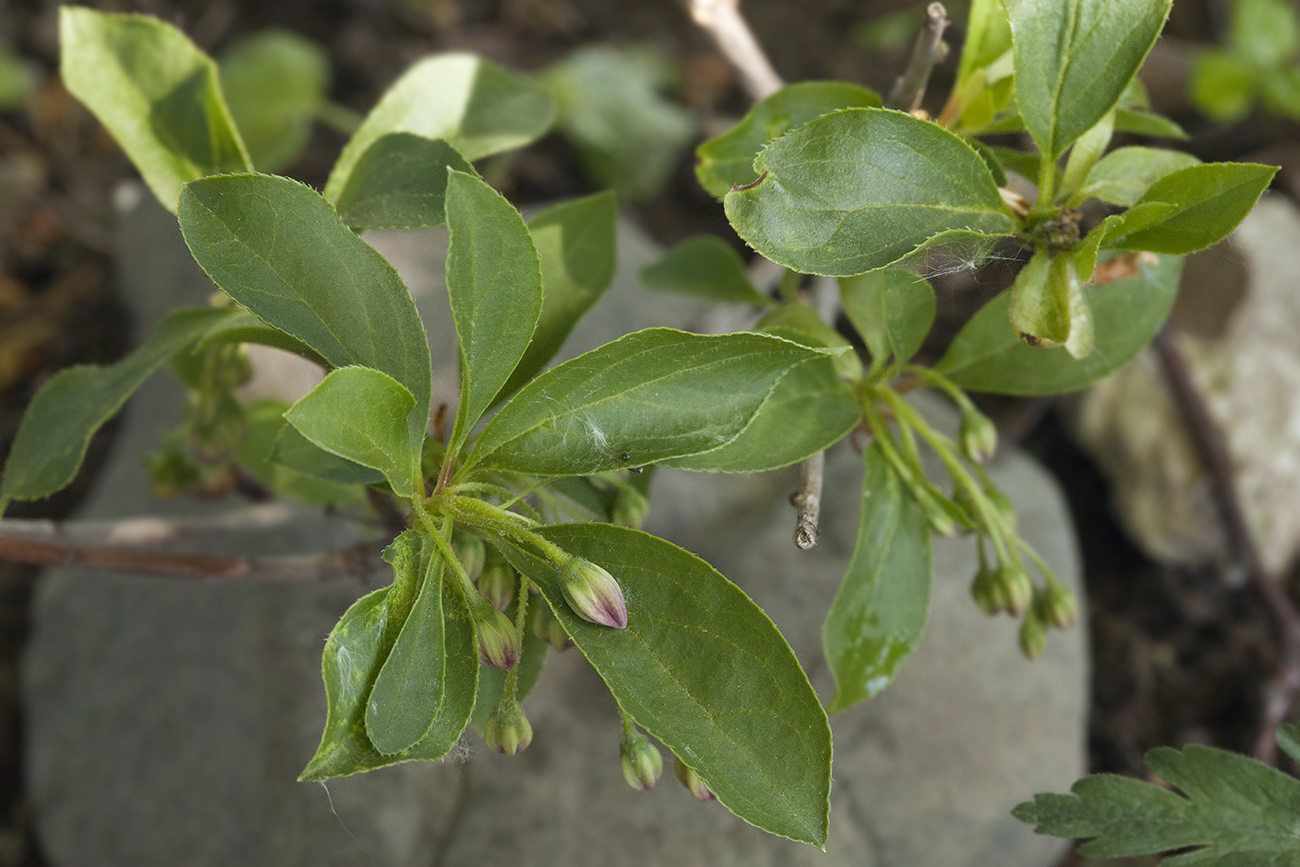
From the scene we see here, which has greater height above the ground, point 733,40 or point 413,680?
Answer: point 733,40

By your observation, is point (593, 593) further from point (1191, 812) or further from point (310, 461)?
point (1191, 812)

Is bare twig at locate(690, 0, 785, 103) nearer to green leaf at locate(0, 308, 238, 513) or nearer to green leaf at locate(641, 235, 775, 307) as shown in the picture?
green leaf at locate(641, 235, 775, 307)

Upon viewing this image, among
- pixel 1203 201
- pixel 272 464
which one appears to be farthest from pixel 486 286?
pixel 272 464

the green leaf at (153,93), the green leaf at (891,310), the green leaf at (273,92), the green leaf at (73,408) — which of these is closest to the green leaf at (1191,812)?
the green leaf at (891,310)

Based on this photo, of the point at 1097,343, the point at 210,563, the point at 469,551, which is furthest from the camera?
the point at 210,563

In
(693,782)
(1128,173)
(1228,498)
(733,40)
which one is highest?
(1128,173)

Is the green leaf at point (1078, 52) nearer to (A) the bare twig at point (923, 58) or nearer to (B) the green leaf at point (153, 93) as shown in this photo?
(A) the bare twig at point (923, 58)
